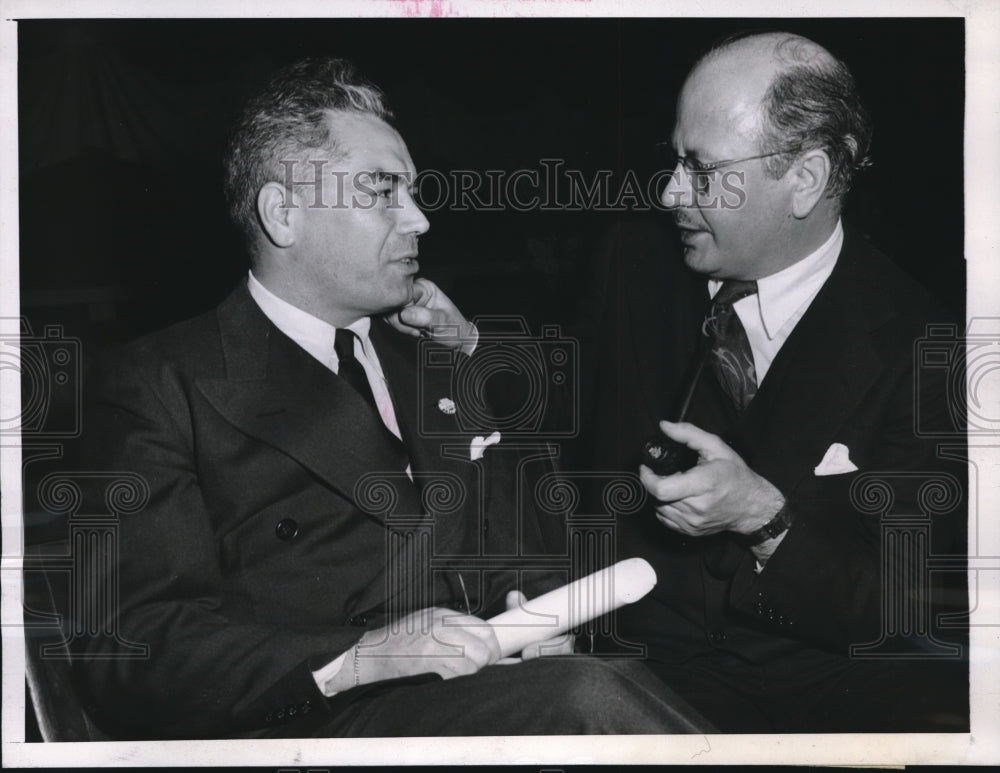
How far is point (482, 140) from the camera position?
10.2 ft

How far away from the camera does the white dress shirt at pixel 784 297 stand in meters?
3.09

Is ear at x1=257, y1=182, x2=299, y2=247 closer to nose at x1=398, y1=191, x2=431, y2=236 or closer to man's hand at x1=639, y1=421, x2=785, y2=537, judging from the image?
nose at x1=398, y1=191, x2=431, y2=236

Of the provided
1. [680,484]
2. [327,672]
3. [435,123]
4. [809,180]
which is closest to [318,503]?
[327,672]

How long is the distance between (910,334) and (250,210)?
187cm

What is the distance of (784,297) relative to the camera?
3.09 meters

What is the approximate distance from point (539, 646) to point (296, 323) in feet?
3.65

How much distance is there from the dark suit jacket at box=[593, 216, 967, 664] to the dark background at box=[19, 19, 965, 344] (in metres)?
0.17

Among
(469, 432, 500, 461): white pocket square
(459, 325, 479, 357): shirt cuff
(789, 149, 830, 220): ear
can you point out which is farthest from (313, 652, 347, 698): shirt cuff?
(789, 149, 830, 220): ear

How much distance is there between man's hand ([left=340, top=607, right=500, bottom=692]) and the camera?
3.02 meters

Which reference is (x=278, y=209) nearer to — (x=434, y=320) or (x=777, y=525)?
(x=434, y=320)

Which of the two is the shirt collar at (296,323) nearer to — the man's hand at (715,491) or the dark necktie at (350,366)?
the dark necktie at (350,366)

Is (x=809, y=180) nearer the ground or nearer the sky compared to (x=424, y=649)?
Result: nearer the sky

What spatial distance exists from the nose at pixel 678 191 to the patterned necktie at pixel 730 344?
0.26 metres
